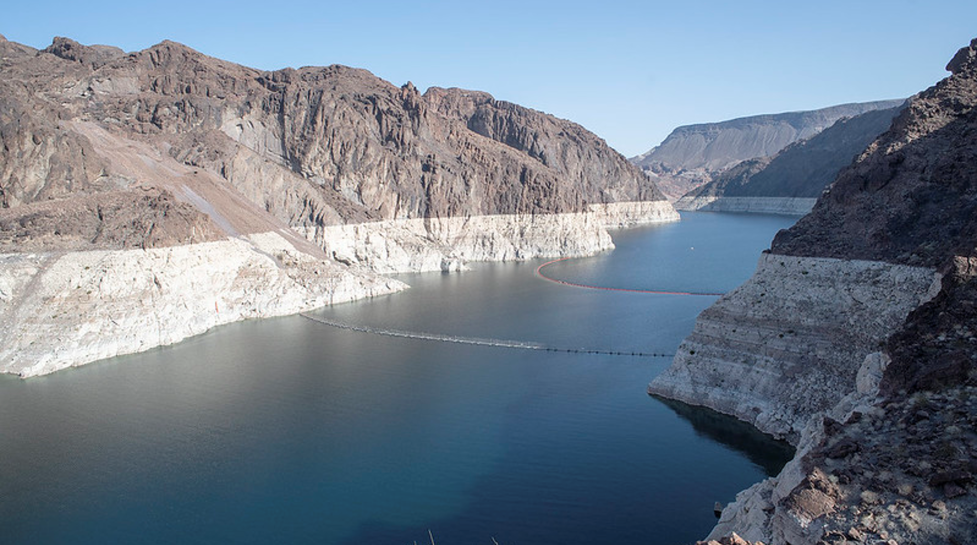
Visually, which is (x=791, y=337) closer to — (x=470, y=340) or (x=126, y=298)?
(x=470, y=340)

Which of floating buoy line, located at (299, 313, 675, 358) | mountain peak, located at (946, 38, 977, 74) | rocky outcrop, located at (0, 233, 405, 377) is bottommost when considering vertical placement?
floating buoy line, located at (299, 313, 675, 358)

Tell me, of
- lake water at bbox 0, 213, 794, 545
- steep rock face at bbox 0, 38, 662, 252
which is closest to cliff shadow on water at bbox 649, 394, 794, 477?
Result: lake water at bbox 0, 213, 794, 545

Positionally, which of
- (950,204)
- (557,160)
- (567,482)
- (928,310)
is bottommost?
(567,482)

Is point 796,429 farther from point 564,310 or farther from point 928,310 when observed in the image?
point 564,310

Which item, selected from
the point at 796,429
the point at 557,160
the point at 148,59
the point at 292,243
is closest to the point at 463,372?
the point at 796,429

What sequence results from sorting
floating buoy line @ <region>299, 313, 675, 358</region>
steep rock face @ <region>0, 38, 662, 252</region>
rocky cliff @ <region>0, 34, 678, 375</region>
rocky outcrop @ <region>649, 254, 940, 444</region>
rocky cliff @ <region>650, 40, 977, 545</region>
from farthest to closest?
1. steep rock face @ <region>0, 38, 662, 252</region>
2. rocky cliff @ <region>0, 34, 678, 375</region>
3. floating buoy line @ <region>299, 313, 675, 358</region>
4. rocky outcrop @ <region>649, 254, 940, 444</region>
5. rocky cliff @ <region>650, 40, 977, 545</region>

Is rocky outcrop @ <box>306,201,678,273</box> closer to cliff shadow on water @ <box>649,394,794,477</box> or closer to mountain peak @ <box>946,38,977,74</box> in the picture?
cliff shadow on water @ <box>649,394,794,477</box>

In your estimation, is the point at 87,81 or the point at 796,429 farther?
the point at 87,81
